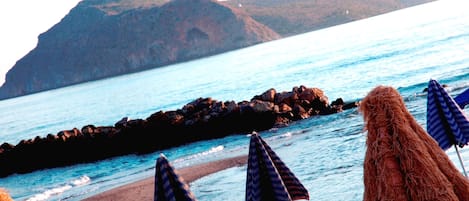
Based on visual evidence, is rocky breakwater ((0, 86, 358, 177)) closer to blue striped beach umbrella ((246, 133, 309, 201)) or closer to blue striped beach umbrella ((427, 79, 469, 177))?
blue striped beach umbrella ((427, 79, 469, 177))

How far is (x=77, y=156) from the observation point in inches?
1379

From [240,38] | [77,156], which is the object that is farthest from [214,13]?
[77,156]

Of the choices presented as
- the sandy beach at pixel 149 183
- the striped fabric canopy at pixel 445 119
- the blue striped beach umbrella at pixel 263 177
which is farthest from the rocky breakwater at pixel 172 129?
the blue striped beach umbrella at pixel 263 177

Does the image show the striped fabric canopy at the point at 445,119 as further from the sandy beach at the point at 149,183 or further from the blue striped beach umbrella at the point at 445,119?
the sandy beach at the point at 149,183

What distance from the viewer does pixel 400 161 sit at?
5.43 meters

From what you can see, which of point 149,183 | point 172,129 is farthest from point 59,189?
point 149,183

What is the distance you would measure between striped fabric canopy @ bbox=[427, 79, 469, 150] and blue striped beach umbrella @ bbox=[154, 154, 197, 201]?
4.06 m

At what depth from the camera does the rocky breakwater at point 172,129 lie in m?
30.0

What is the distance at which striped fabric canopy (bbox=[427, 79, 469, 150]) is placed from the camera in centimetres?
803

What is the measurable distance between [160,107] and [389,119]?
6710 cm

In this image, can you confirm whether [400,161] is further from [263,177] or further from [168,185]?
[168,185]

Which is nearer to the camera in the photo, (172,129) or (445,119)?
(445,119)

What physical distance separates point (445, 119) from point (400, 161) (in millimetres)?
3236

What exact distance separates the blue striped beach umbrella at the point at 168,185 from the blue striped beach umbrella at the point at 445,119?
406 centimetres
